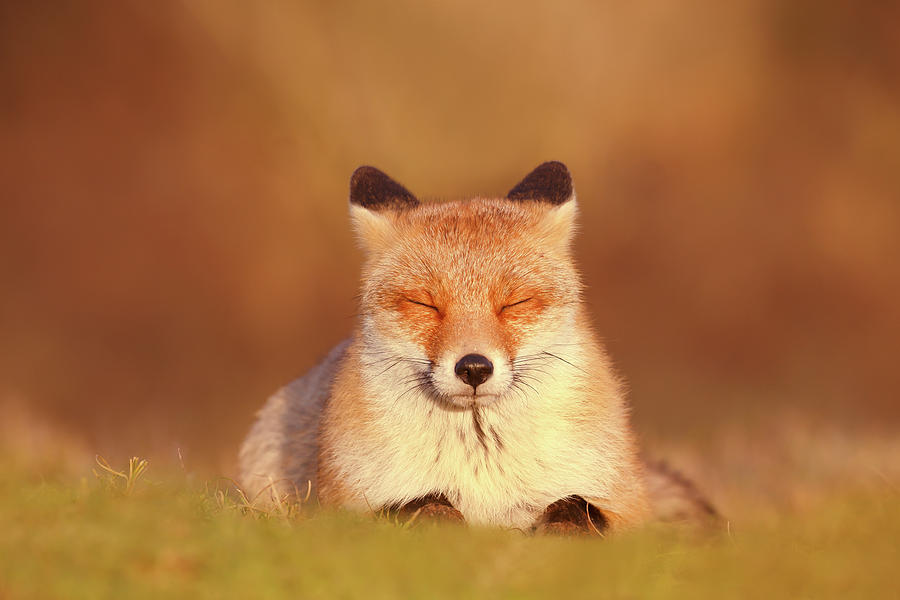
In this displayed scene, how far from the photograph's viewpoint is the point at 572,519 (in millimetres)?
3588

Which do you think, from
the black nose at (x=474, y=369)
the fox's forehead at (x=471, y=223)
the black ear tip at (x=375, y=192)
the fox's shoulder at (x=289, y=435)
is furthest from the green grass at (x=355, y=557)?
the black ear tip at (x=375, y=192)

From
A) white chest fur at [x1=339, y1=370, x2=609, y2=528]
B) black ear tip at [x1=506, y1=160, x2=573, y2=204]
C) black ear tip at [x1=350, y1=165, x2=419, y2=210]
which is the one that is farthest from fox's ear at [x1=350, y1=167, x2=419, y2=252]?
white chest fur at [x1=339, y1=370, x2=609, y2=528]

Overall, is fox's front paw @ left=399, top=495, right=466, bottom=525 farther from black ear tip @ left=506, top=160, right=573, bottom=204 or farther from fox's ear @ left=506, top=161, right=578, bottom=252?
black ear tip @ left=506, top=160, right=573, bottom=204

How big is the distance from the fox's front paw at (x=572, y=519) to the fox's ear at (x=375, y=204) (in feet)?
5.09

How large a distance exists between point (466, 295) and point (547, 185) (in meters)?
1.07

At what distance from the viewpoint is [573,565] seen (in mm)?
2775

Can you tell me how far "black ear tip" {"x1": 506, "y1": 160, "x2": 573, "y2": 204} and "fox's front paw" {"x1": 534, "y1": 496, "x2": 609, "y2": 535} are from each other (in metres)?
1.59

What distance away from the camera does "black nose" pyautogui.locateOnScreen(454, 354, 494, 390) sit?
3461 mm

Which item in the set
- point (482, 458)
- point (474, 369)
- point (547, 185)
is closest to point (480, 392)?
point (474, 369)

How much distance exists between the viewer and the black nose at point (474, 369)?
3.46 metres

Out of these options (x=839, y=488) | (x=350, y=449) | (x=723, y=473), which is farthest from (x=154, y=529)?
(x=723, y=473)

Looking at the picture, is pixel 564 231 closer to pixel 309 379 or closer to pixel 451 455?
pixel 451 455

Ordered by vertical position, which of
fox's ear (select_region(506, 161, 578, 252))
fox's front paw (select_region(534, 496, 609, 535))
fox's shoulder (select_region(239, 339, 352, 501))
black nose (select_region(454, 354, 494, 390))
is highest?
fox's ear (select_region(506, 161, 578, 252))

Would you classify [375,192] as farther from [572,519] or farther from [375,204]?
[572,519]
